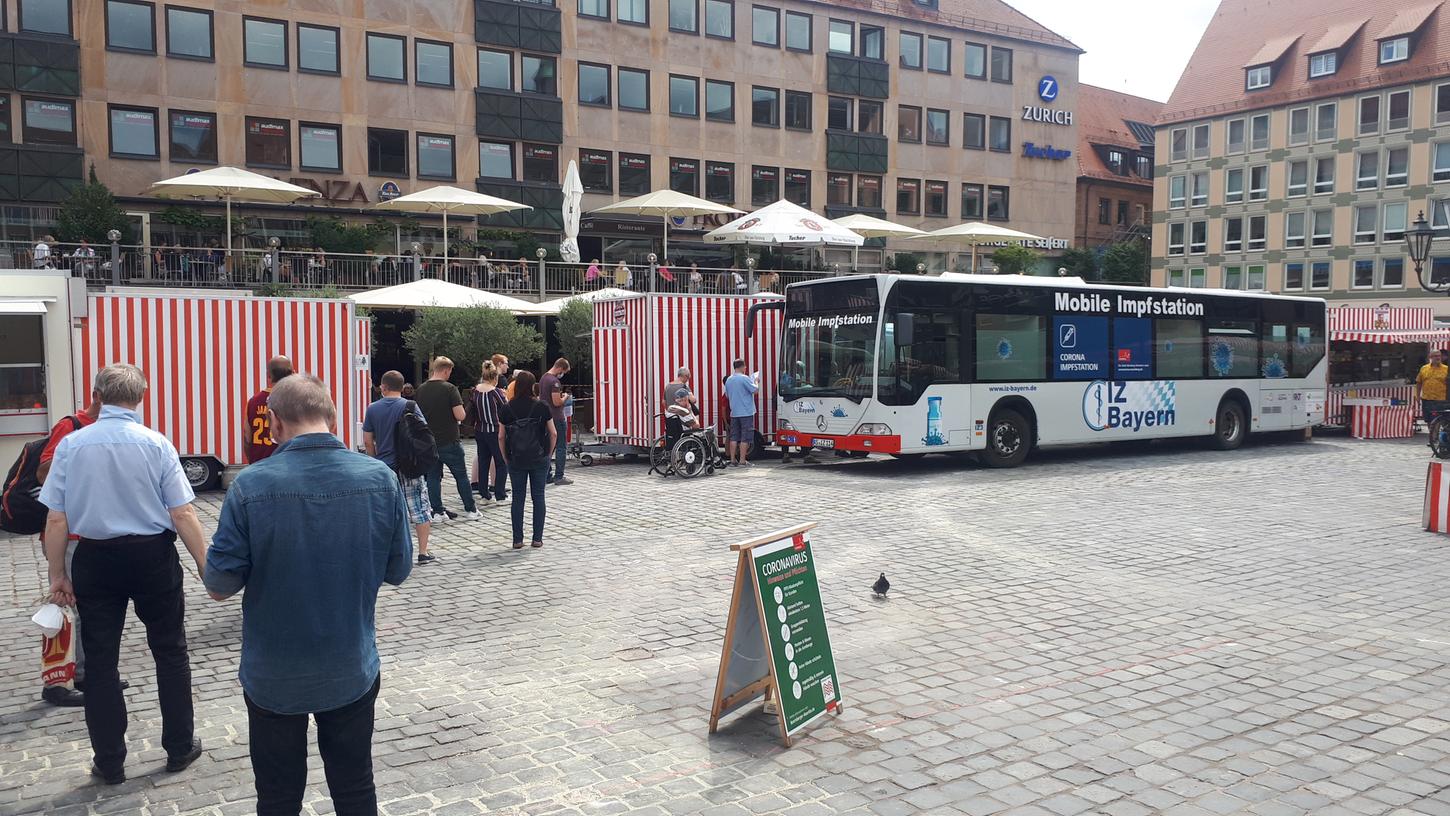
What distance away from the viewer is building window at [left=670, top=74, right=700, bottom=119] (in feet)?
140

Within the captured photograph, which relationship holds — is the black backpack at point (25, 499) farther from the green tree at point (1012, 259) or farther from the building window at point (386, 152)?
the green tree at point (1012, 259)

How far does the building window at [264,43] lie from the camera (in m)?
35.1

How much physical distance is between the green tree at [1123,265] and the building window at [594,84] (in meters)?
25.3

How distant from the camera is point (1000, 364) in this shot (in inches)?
703

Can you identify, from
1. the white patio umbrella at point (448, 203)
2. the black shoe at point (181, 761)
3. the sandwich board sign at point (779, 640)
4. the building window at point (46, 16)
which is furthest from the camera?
the building window at point (46, 16)

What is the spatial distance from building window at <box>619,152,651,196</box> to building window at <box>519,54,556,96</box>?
3.49m

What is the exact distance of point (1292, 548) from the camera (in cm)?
1088

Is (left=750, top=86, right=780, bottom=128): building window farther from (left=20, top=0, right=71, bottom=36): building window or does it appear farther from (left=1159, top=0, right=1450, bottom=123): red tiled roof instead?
(left=1159, top=0, right=1450, bottom=123): red tiled roof

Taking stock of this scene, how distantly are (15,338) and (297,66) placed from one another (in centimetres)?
2561

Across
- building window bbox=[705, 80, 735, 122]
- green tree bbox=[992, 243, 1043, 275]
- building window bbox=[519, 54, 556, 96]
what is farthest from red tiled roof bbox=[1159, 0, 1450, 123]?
building window bbox=[519, 54, 556, 96]

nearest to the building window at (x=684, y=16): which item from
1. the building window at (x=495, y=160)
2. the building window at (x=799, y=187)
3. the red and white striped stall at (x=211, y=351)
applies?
the building window at (x=799, y=187)

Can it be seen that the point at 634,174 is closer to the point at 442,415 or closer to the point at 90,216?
the point at 90,216

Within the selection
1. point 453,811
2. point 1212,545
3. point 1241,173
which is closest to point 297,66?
point 1212,545

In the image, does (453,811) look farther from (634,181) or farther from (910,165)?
(910,165)
